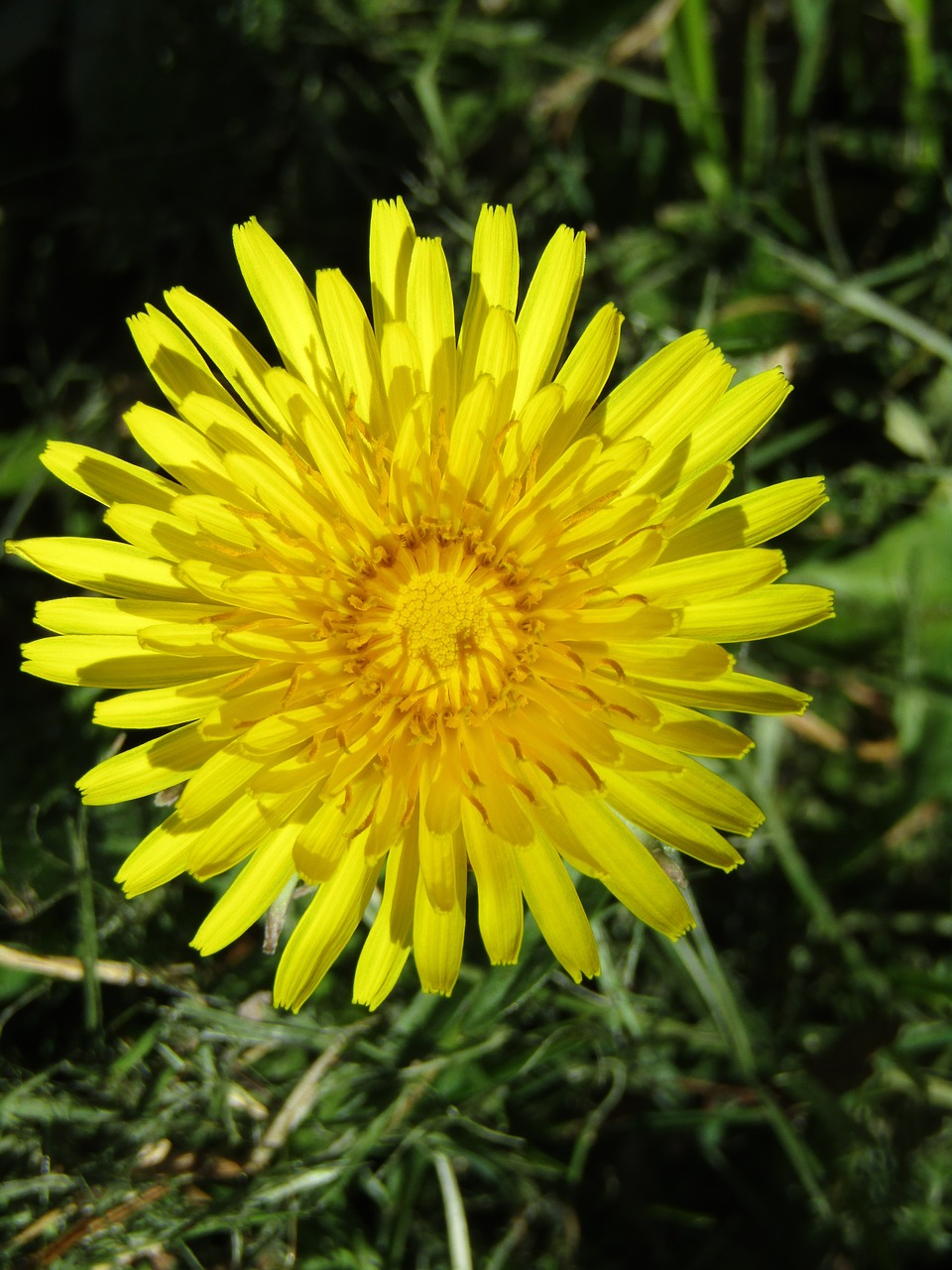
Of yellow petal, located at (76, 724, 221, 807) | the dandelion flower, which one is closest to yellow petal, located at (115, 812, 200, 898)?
the dandelion flower

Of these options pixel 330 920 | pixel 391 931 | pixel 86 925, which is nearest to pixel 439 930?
pixel 391 931

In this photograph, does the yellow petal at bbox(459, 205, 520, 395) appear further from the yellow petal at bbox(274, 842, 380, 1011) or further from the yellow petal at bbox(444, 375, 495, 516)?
the yellow petal at bbox(274, 842, 380, 1011)

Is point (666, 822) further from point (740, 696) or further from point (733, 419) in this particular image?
point (733, 419)

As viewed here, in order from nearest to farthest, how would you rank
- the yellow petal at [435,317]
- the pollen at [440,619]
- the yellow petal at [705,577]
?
1. the yellow petal at [705,577]
2. the yellow petal at [435,317]
3. the pollen at [440,619]

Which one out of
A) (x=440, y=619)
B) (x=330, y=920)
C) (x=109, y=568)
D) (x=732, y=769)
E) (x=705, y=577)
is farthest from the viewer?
(x=732, y=769)

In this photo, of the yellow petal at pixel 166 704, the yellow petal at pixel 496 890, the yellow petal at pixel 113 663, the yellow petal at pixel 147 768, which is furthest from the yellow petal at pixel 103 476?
the yellow petal at pixel 496 890

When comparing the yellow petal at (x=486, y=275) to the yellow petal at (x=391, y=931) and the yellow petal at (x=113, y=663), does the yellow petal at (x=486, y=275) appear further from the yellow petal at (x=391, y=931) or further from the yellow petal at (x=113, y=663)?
the yellow petal at (x=391, y=931)
